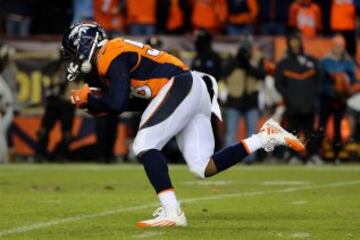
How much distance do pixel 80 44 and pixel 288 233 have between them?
1884 mm

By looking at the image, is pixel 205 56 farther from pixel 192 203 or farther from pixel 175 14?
pixel 192 203

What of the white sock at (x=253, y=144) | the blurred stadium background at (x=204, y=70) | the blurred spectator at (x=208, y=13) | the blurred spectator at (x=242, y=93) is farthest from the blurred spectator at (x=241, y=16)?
the white sock at (x=253, y=144)

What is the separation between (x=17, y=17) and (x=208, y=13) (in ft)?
10.4

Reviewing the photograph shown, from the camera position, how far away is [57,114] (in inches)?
700

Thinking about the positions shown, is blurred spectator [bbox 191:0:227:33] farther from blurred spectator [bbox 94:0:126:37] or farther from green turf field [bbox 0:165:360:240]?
green turf field [bbox 0:165:360:240]

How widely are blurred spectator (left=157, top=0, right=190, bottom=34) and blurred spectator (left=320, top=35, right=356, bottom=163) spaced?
241cm

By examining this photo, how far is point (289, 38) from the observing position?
1709 centimetres

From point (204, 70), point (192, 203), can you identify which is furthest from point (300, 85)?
point (192, 203)

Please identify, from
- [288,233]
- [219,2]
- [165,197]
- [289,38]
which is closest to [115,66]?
[165,197]

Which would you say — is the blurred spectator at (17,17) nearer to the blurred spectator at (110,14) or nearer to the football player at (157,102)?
the blurred spectator at (110,14)

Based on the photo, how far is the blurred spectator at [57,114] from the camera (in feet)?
57.9

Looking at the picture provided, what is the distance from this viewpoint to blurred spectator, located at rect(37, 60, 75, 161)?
17656 millimetres

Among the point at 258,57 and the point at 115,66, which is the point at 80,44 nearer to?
the point at 115,66

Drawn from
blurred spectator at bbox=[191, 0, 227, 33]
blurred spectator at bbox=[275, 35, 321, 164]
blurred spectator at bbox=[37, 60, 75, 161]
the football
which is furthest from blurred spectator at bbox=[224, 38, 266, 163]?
the football
